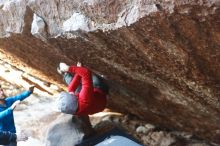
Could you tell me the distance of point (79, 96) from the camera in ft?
16.3

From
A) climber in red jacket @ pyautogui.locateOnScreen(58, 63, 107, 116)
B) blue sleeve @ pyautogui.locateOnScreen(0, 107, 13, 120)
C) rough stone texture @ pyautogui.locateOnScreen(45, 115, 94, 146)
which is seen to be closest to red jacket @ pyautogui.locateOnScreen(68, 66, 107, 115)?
climber in red jacket @ pyautogui.locateOnScreen(58, 63, 107, 116)

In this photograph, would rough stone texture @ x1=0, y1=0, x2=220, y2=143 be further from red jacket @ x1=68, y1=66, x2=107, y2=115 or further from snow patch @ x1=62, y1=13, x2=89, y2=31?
red jacket @ x1=68, y1=66, x2=107, y2=115

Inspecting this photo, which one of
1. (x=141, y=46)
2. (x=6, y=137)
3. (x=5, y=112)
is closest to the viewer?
(x=141, y=46)

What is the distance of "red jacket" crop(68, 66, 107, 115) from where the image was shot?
195 inches

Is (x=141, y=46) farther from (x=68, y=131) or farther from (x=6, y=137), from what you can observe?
(x=68, y=131)

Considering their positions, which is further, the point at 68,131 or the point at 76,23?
the point at 68,131

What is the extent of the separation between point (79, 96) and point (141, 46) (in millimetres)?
1221

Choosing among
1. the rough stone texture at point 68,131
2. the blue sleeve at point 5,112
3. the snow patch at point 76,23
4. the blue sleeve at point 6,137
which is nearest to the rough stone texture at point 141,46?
the snow patch at point 76,23

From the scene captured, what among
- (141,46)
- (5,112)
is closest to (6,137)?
(5,112)

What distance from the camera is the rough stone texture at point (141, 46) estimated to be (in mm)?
3498

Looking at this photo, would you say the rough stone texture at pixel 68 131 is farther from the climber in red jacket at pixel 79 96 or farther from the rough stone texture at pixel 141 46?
the climber in red jacket at pixel 79 96

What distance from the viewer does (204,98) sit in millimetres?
4699

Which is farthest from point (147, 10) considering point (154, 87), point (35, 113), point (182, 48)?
point (35, 113)

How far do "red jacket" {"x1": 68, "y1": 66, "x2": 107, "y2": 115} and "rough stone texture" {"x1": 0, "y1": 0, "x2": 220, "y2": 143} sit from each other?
22cm
